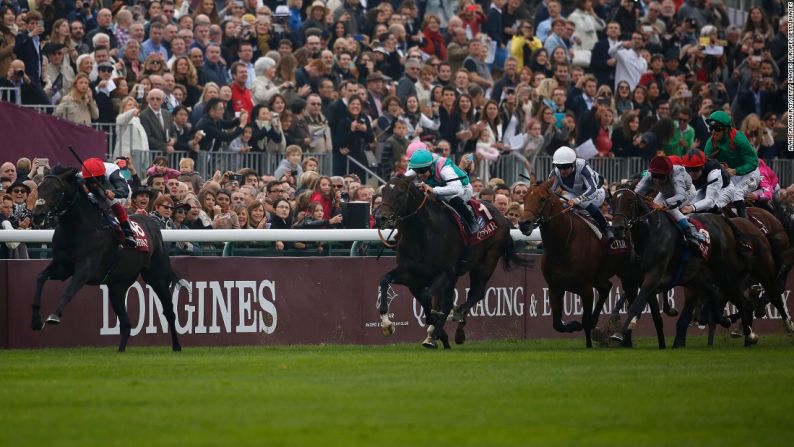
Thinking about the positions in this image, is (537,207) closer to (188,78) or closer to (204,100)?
(204,100)

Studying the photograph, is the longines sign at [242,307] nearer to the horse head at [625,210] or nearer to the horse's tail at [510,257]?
the horse's tail at [510,257]

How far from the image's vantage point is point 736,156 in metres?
18.4

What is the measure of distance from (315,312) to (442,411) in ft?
26.9

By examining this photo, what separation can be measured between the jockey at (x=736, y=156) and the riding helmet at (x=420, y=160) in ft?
12.1

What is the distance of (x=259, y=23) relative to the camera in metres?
24.0

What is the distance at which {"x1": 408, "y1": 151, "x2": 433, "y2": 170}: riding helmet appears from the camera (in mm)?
16500

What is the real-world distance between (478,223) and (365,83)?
7.86 meters

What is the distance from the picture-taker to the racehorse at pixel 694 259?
53.6 feet

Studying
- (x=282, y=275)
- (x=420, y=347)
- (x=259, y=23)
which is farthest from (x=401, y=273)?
(x=259, y=23)

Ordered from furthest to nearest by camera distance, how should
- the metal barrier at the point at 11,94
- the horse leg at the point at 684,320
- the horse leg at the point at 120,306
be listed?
the metal barrier at the point at 11,94, the horse leg at the point at 684,320, the horse leg at the point at 120,306

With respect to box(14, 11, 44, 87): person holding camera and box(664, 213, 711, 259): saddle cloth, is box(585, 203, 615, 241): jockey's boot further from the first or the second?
box(14, 11, 44, 87): person holding camera

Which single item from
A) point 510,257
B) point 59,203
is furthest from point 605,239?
point 59,203

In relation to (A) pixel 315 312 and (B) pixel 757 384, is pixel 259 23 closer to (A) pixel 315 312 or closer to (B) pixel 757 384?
(A) pixel 315 312

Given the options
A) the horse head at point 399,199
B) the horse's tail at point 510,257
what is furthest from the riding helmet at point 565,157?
the horse head at point 399,199
